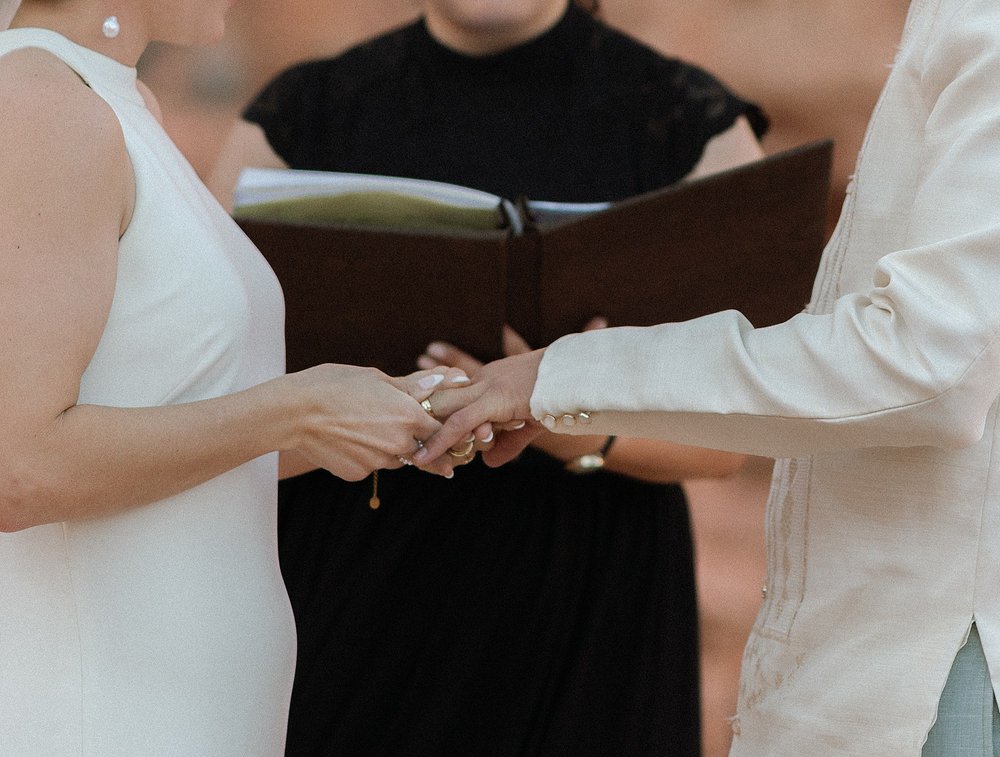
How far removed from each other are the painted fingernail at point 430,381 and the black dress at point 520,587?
1.88 ft

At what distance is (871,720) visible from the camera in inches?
43.6

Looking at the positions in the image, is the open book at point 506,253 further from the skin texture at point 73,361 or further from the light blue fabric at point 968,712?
the light blue fabric at point 968,712

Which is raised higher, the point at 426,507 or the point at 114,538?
the point at 114,538

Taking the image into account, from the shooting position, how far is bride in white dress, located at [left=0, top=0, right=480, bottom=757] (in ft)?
3.40

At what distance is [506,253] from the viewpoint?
146 cm

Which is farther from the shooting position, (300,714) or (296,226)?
(300,714)

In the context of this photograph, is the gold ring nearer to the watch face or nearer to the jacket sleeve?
the jacket sleeve

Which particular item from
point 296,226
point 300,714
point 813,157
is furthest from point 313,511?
point 813,157

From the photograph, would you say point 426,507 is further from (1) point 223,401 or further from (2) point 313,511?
(1) point 223,401

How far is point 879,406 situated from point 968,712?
0.27 metres

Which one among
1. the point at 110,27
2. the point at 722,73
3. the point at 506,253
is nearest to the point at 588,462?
the point at 506,253

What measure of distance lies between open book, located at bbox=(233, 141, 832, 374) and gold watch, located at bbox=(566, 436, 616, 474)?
0.25 metres

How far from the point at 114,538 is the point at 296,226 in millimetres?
491

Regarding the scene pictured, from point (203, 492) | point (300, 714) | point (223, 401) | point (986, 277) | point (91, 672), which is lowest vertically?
point (300, 714)
